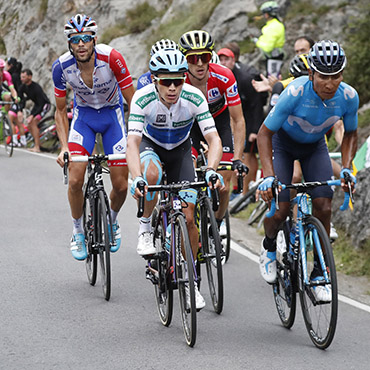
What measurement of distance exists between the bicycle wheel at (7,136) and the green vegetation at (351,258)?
981cm

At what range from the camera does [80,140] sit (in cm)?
768

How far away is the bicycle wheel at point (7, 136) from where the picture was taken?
57.6ft

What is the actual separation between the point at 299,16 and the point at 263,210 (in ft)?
30.1

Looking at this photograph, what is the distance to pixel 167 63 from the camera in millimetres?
6121

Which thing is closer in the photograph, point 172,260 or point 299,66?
point 172,260

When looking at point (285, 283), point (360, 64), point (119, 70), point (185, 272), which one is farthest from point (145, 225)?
point (360, 64)

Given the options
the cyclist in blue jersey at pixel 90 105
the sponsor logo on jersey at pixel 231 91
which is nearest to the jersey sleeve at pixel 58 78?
the cyclist in blue jersey at pixel 90 105

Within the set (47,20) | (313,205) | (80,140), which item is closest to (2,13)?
(47,20)

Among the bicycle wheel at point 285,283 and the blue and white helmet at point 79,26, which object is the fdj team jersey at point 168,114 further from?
the blue and white helmet at point 79,26

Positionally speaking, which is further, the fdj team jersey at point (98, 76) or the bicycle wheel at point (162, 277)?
the fdj team jersey at point (98, 76)

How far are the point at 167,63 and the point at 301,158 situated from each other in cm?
152

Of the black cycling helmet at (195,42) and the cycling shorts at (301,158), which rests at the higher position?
the black cycling helmet at (195,42)

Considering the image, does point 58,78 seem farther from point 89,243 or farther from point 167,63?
point 167,63

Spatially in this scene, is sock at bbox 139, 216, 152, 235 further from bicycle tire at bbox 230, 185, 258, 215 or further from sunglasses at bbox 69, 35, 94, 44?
bicycle tire at bbox 230, 185, 258, 215
